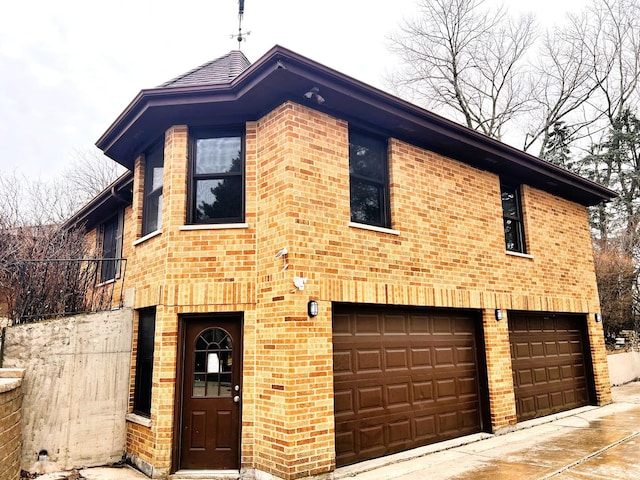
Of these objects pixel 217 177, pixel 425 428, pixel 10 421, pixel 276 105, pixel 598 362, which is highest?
pixel 276 105

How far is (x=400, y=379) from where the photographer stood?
7.16 metres

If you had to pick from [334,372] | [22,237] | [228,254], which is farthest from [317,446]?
[22,237]

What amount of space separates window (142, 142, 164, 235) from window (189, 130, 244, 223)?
3.11 feet

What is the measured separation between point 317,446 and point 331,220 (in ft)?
10.1

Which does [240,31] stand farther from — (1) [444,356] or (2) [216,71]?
(1) [444,356]

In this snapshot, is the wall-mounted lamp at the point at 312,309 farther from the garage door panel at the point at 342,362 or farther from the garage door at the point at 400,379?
the garage door panel at the point at 342,362

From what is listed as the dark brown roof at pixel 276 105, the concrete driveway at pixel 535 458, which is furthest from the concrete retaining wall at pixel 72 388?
the concrete driveway at pixel 535 458

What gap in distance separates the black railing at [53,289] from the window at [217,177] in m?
2.08

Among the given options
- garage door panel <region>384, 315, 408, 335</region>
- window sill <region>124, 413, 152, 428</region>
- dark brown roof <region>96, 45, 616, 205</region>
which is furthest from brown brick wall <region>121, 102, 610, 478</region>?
garage door panel <region>384, 315, 408, 335</region>

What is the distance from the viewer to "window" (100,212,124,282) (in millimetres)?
10391

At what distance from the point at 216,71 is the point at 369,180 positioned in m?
3.44

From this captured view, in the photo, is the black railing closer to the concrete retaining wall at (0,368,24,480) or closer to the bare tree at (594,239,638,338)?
the concrete retaining wall at (0,368,24,480)

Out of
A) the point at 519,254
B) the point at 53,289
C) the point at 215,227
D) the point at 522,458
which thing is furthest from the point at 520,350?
the point at 53,289

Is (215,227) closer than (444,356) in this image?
Yes
